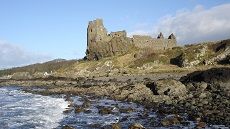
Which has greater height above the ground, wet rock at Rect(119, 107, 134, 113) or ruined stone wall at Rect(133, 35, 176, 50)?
ruined stone wall at Rect(133, 35, 176, 50)

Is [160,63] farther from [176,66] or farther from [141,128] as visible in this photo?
[141,128]

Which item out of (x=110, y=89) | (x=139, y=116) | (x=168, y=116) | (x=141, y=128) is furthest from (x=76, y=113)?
(x=110, y=89)

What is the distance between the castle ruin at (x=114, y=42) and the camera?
358 feet

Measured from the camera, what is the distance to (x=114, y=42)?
359 ft

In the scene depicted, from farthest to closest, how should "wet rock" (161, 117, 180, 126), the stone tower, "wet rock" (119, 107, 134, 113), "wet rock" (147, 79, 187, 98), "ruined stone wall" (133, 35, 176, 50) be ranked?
the stone tower → "ruined stone wall" (133, 35, 176, 50) → "wet rock" (147, 79, 187, 98) → "wet rock" (119, 107, 134, 113) → "wet rock" (161, 117, 180, 126)

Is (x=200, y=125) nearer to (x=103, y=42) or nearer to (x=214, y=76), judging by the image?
(x=214, y=76)

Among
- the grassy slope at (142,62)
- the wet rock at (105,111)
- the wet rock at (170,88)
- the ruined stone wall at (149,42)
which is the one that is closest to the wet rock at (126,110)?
the wet rock at (105,111)

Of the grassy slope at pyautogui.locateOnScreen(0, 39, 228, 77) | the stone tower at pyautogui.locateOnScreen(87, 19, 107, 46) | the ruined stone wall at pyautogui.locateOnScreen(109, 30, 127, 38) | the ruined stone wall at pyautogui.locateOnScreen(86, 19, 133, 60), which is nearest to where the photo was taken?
the grassy slope at pyautogui.locateOnScreen(0, 39, 228, 77)

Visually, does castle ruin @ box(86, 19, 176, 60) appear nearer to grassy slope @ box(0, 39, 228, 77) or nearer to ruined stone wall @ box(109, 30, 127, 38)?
ruined stone wall @ box(109, 30, 127, 38)

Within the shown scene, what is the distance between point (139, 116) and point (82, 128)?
5672 mm

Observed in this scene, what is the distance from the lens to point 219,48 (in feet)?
278

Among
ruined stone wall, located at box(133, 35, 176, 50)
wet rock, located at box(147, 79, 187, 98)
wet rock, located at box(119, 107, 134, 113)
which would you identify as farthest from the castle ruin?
wet rock, located at box(119, 107, 134, 113)

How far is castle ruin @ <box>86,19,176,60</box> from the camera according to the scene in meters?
109

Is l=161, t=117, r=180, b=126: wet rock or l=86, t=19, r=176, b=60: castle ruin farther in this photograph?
l=86, t=19, r=176, b=60: castle ruin
